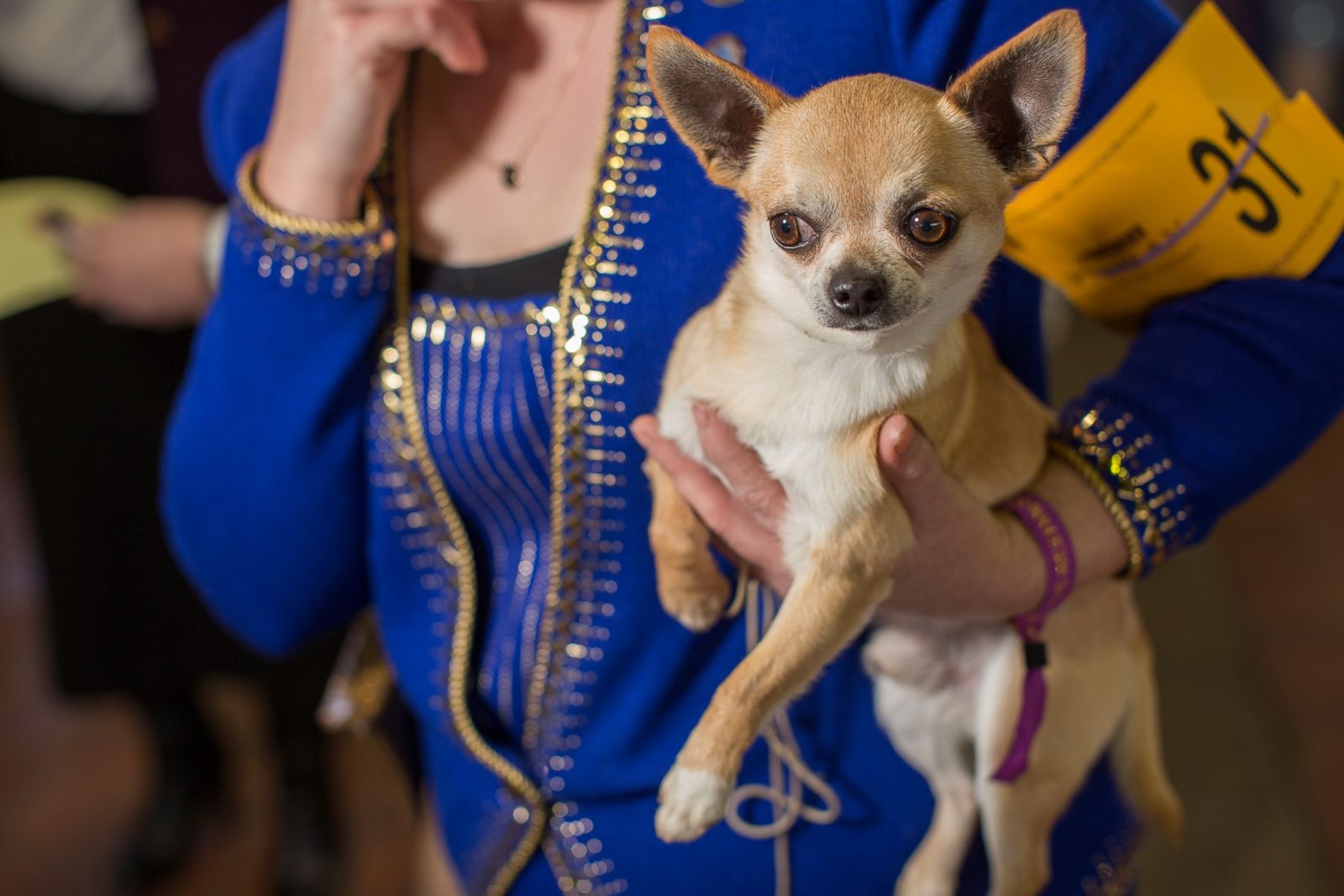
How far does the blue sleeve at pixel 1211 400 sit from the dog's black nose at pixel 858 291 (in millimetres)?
180

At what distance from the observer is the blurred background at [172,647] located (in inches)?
56.0

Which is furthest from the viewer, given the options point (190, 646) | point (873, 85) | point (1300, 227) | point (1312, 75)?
point (1312, 75)

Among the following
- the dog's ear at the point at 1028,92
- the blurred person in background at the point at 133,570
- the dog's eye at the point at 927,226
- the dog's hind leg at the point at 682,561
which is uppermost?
the dog's ear at the point at 1028,92

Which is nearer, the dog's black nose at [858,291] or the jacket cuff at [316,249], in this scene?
the dog's black nose at [858,291]

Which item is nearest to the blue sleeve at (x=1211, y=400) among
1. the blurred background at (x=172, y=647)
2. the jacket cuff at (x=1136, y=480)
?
the jacket cuff at (x=1136, y=480)

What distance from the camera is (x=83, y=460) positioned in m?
1.58

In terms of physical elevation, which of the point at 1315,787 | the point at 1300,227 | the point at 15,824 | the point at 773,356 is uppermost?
the point at 1300,227

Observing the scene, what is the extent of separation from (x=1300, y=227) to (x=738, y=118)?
32 centimetres

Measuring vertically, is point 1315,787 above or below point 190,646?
above

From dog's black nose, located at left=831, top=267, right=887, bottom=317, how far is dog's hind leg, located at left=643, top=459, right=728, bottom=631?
0.55ft

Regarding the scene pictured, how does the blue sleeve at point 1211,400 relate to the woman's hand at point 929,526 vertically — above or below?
above

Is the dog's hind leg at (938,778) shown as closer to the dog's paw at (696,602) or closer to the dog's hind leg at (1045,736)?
the dog's hind leg at (1045,736)

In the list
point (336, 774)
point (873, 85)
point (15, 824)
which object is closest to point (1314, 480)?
point (336, 774)

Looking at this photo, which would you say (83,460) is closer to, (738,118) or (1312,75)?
(738,118)
